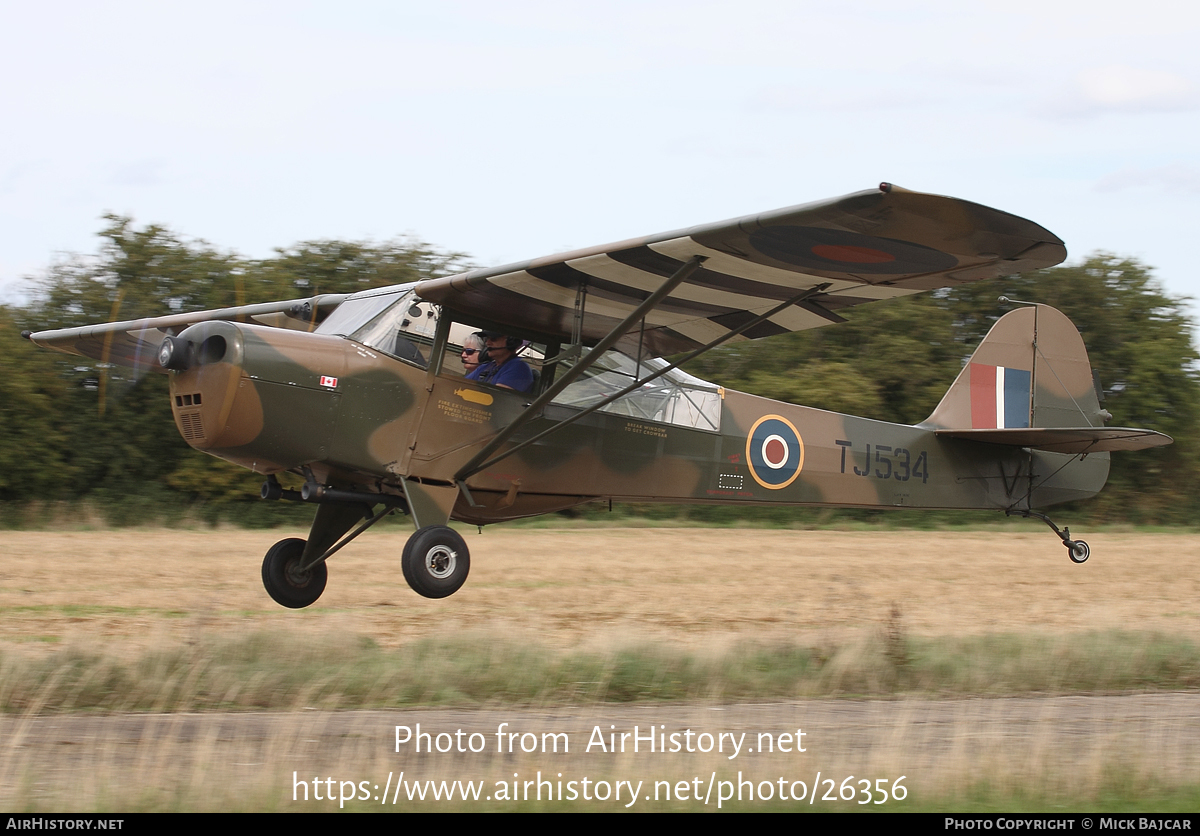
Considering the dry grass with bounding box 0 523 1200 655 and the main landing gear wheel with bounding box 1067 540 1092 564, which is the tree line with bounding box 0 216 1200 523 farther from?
the main landing gear wheel with bounding box 1067 540 1092 564

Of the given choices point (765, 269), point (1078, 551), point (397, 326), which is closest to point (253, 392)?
point (397, 326)

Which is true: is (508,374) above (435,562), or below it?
above

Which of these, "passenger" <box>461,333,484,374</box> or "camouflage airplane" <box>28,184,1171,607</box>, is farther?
"passenger" <box>461,333,484,374</box>

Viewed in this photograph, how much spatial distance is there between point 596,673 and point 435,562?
6.15 feet

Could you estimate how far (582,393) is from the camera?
30.5 feet

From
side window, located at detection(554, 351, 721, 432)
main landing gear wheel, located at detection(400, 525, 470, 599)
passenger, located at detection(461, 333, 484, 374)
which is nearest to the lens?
main landing gear wheel, located at detection(400, 525, 470, 599)

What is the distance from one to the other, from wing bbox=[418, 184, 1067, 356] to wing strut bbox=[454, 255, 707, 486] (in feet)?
0.40

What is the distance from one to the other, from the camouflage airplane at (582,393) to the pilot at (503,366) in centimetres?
4

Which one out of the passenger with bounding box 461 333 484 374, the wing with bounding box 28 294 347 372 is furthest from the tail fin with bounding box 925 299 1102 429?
the wing with bounding box 28 294 347 372

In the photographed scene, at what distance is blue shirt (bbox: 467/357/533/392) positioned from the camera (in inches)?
349

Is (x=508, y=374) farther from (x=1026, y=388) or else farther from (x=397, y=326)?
(x=1026, y=388)

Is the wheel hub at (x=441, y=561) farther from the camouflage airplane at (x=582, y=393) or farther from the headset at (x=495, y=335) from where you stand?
the headset at (x=495, y=335)

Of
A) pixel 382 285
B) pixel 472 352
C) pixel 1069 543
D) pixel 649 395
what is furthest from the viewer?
pixel 382 285

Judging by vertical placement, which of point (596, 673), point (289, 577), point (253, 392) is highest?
point (253, 392)
